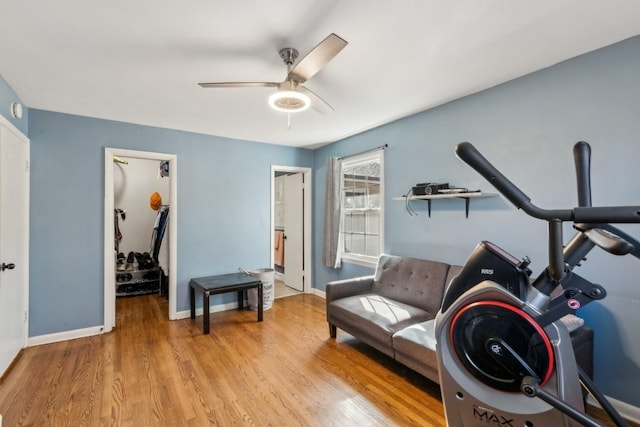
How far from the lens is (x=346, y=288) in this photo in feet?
10.7

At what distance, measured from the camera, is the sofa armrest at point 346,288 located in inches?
125

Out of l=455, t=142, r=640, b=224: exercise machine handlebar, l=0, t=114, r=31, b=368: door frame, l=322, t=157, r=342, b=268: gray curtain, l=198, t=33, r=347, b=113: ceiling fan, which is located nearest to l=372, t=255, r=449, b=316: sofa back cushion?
l=322, t=157, r=342, b=268: gray curtain

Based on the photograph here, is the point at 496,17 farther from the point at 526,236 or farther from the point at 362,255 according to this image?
the point at 362,255

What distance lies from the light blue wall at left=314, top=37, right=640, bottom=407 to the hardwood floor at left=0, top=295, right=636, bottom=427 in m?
1.24

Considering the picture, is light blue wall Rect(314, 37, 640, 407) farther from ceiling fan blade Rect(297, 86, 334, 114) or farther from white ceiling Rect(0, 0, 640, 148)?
ceiling fan blade Rect(297, 86, 334, 114)

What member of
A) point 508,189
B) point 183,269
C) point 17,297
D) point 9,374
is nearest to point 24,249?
point 17,297

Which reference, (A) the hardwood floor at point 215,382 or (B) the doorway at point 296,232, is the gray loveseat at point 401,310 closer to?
(A) the hardwood floor at point 215,382

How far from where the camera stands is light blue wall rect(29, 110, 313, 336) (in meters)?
3.09

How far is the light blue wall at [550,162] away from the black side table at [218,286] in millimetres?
1960

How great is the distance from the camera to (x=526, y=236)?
2396 millimetres

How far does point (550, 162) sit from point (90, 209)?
443 centimetres

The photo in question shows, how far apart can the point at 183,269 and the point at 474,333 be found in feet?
12.1

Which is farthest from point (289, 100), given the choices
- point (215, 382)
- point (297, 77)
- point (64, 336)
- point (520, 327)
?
point (64, 336)

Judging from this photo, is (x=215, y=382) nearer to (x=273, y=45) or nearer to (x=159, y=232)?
(x=273, y=45)
